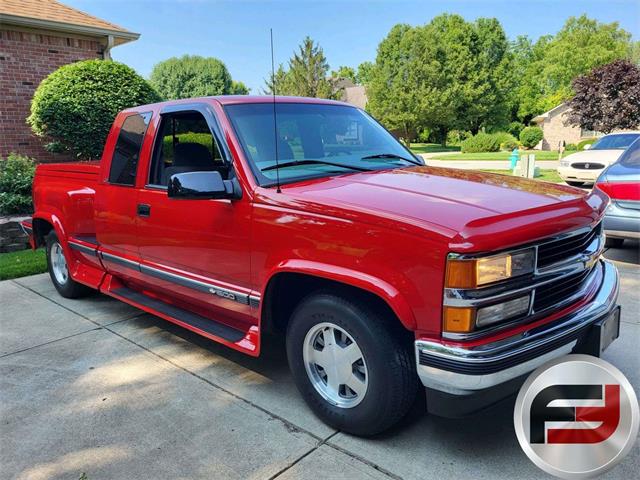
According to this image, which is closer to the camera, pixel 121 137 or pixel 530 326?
pixel 530 326

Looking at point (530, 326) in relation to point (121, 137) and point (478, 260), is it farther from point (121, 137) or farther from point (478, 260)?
point (121, 137)

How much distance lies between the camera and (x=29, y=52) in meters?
11.2

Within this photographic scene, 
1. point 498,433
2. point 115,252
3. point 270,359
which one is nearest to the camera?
point 498,433

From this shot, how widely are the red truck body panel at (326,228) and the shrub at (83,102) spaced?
21.8 ft

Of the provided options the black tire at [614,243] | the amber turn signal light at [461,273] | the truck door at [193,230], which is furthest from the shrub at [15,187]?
the black tire at [614,243]

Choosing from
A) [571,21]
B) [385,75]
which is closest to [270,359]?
[385,75]

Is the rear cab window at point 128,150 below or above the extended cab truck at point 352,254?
above

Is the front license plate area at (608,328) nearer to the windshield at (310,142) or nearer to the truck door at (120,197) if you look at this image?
the windshield at (310,142)

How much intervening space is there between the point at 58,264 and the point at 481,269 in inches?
195

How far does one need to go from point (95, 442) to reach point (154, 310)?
4.32ft

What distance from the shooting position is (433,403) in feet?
7.93

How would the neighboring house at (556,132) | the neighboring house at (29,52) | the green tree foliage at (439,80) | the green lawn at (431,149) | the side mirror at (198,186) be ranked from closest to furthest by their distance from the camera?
the side mirror at (198,186) → the neighboring house at (29,52) → the green lawn at (431,149) → the green tree foliage at (439,80) → the neighboring house at (556,132)

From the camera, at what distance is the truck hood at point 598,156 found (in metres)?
13.4

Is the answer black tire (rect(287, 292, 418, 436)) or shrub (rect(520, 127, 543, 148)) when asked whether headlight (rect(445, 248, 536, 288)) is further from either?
shrub (rect(520, 127, 543, 148))
